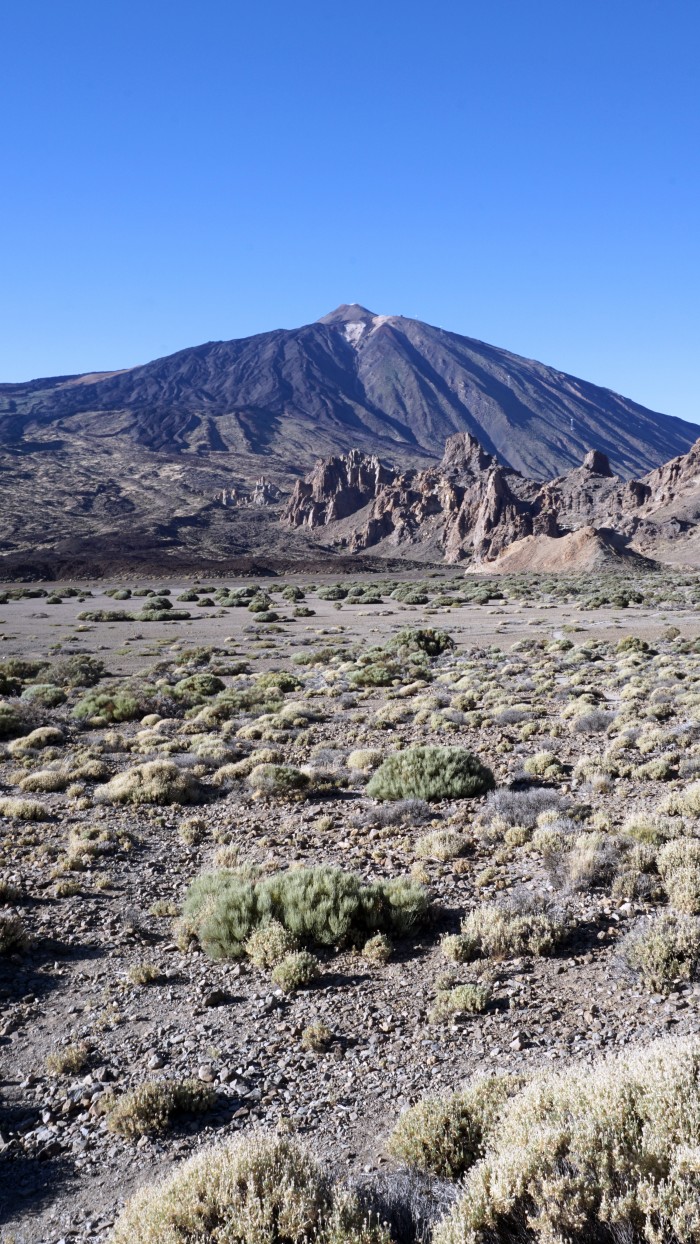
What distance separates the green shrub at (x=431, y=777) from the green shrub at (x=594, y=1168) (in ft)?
21.9

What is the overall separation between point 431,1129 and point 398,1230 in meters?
0.57

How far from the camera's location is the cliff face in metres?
93.7

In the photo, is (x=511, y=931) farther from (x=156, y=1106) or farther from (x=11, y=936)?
(x=11, y=936)

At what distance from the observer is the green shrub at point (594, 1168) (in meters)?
2.62

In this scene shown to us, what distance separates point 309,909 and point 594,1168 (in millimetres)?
3603

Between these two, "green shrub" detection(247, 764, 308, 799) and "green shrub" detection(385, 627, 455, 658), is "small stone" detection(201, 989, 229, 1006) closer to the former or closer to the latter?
"green shrub" detection(247, 764, 308, 799)

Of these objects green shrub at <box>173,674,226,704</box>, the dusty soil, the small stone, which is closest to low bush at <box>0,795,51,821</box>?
the dusty soil

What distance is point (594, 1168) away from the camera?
9.18 ft

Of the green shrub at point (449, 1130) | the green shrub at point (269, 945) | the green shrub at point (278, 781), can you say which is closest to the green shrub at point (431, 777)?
the green shrub at point (278, 781)

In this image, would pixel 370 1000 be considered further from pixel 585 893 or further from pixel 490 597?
pixel 490 597

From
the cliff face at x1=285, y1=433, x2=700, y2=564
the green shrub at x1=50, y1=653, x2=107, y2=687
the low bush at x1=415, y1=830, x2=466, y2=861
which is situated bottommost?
the green shrub at x1=50, y1=653, x2=107, y2=687

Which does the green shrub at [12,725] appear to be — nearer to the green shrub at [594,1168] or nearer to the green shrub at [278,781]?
the green shrub at [278,781]

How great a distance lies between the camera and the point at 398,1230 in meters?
3.06

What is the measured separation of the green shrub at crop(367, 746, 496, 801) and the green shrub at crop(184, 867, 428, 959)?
10.9ft
